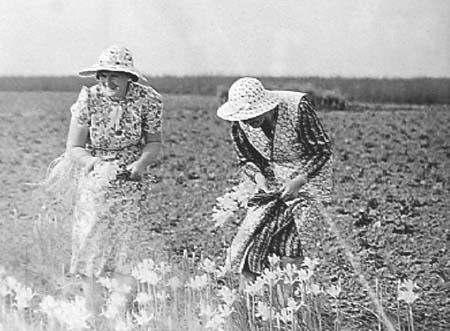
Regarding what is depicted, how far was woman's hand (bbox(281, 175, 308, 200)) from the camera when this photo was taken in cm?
183

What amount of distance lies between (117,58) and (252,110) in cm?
32

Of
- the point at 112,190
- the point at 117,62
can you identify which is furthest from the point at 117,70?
the point at 112,190

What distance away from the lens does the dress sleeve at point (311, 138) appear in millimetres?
1815

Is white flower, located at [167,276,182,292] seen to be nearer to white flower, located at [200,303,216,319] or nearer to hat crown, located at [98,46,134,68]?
white flower, located at [200,303,216,319]

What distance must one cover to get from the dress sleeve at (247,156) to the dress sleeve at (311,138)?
0.10 m

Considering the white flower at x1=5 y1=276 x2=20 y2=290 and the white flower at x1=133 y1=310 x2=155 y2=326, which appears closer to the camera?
the white flower at x1=133 y1=310 x2=155 y2=326

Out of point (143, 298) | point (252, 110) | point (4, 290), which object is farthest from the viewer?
point (4, 290)

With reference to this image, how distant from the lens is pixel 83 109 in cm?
186

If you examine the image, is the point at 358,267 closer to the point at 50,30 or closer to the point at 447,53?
the point at 447,53

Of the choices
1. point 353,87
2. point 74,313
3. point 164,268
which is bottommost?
point 74,313

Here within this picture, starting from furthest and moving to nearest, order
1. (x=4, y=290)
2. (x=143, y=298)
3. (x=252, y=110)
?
(x=4, y=290), (x=143, y=298), (x=252, y=110)

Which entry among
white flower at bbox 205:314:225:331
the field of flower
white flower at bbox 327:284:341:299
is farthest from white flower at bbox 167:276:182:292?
white flower at bbox 327:284:341:299

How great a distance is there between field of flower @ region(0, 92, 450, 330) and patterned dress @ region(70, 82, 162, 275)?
0.04 metres

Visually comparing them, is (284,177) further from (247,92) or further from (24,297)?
(24,297)
